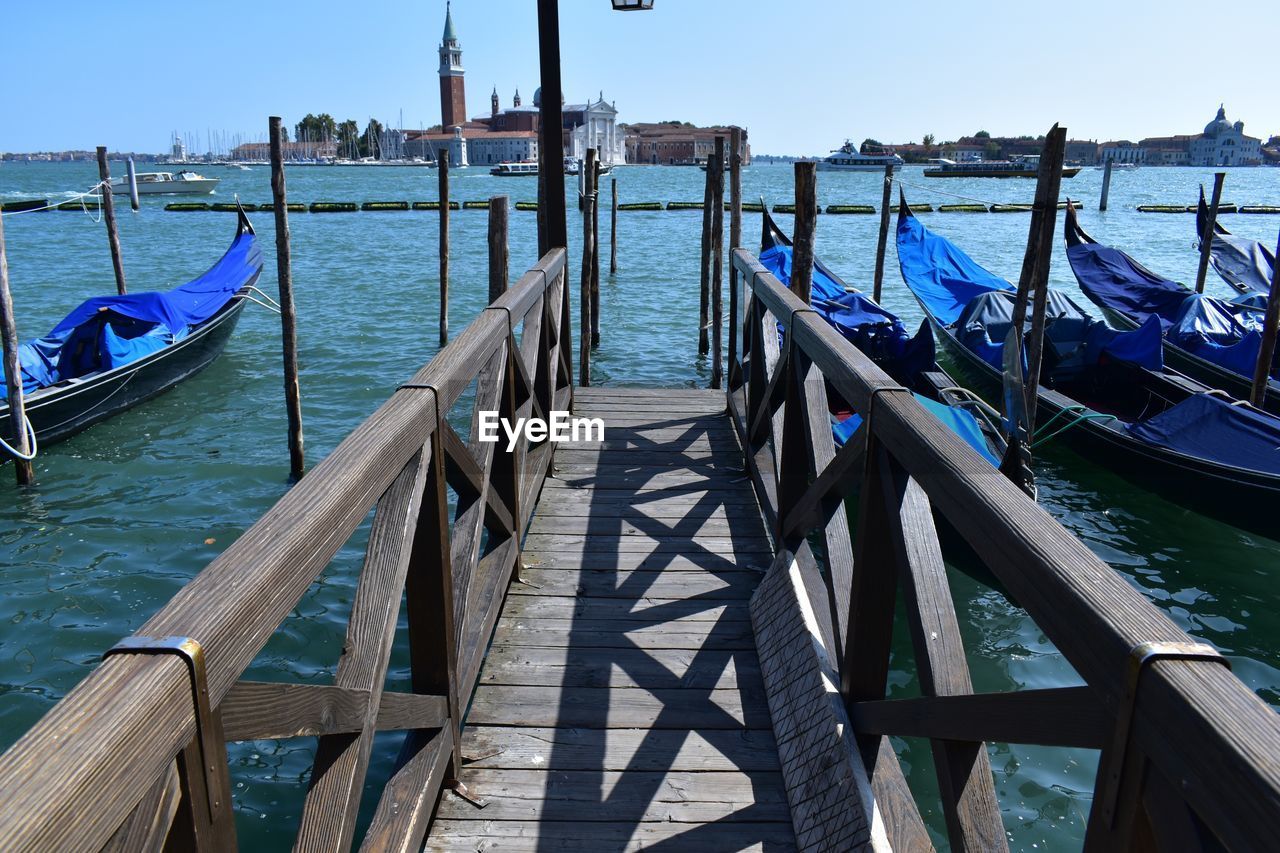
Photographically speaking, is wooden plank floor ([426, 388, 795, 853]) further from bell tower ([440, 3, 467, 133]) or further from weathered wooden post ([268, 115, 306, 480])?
bell tower ([440, 3, 467, 133])

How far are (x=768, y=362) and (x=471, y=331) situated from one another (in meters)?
1.85

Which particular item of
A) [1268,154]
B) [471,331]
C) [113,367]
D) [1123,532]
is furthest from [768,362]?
[1268,154]

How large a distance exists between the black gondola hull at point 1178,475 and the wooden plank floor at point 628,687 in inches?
145

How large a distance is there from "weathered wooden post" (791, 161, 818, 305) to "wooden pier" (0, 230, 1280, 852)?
3.40 ft

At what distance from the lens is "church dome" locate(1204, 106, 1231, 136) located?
375 ft

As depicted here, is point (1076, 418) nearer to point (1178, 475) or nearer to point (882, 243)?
point (1178, 475)

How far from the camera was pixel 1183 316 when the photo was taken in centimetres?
955

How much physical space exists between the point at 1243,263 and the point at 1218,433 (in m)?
7.51

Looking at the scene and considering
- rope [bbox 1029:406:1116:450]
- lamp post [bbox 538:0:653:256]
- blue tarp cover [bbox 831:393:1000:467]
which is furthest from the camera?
rope [bbox 1029:406:1116:450]

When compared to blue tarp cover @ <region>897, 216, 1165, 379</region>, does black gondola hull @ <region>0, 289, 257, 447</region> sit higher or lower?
lower

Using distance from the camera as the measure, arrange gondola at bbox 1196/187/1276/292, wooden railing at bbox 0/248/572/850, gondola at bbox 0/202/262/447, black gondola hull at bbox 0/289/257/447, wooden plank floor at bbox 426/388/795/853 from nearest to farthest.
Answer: wooden railing at bbox 0/248/572/850 → wooden plank floor at bbox 426/388/795/853 → black gondola hull at bbox 0/289/257/447 → gondola at bbox 0/202/262/447 → gondola at bbox 1196/187/1276/292

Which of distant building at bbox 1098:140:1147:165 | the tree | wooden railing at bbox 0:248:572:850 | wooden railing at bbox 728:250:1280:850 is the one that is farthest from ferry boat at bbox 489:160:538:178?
distant building at bbox 1098:140:1147:165

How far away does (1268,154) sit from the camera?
12294 centimetres

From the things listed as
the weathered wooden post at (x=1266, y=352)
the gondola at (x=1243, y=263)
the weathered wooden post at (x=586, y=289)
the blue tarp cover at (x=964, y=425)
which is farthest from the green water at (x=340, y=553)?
the gondola at (x=1243, y=263)
